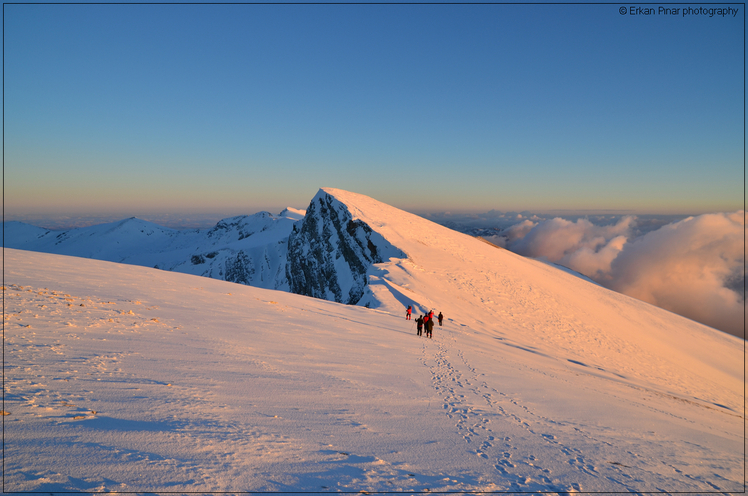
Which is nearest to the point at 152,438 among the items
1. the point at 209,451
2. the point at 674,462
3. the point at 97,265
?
the point at 209,451

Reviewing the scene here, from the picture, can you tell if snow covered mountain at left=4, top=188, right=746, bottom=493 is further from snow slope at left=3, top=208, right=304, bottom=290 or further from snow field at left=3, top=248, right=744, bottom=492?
snow slope at left=3, top=208, right=304, bottom=290

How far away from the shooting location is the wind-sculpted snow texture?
4400 cm

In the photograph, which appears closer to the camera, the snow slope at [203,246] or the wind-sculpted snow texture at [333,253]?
the wind-sculpted snow texture at [333,253]

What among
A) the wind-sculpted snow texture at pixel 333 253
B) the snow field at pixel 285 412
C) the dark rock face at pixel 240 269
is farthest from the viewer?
the dark rock face at pixel 240 269

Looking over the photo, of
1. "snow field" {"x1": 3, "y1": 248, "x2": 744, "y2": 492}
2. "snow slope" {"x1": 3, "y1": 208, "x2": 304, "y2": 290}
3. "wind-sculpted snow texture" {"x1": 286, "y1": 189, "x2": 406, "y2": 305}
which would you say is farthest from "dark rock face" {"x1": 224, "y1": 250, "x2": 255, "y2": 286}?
"snow field" {"x1": 3, "y1": 248, "x2": 744, "y2": 492}

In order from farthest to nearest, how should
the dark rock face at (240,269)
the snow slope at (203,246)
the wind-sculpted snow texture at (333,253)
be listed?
the snow slope at (203,246)
the dark rock face at (240,269)
the wind-sculpted snow texture at (333,253)

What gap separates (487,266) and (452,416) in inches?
1510

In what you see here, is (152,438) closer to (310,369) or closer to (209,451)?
(209,451)

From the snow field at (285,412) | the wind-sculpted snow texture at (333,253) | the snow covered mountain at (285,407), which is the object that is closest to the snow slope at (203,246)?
the wind-sculpted snow texture at (333,253)

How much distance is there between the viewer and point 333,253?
→ 5341 cm

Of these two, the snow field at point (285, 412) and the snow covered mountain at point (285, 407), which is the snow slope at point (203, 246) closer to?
the snow covered mountain at point (285, 407)

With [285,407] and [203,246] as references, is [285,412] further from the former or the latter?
[203,246]

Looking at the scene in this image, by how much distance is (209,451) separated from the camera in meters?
4.45

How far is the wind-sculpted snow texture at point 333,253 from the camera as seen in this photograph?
144ft
